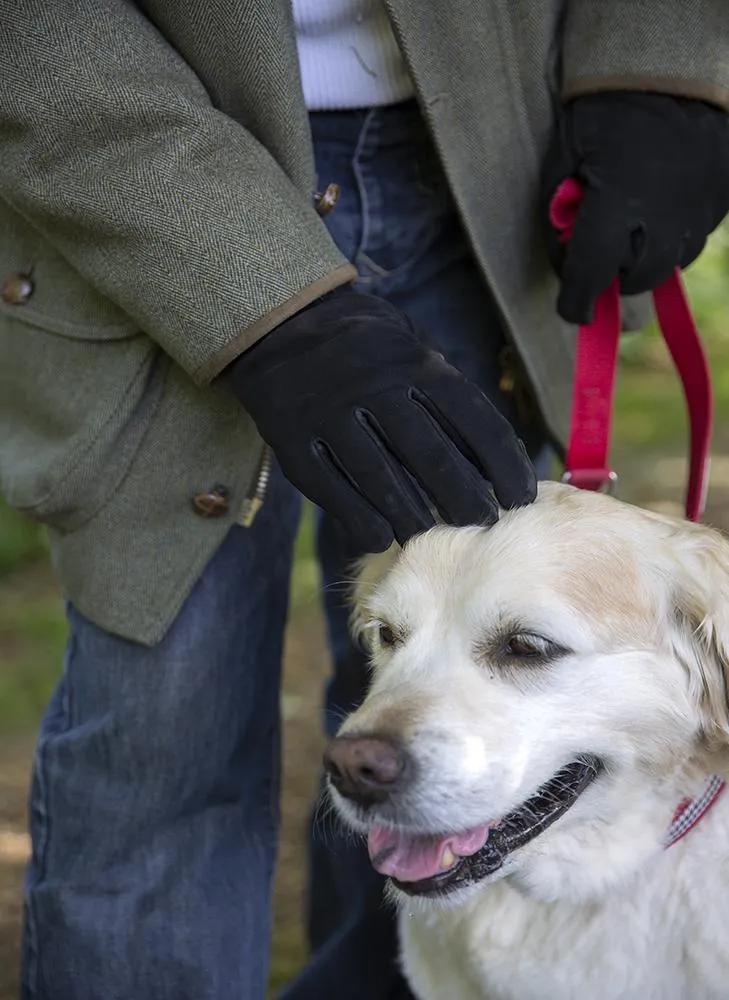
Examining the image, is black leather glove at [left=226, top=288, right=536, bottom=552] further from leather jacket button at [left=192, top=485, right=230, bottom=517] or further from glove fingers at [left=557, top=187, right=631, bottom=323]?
glove fingers at [left=557, top=187, right=631, bottom=323]

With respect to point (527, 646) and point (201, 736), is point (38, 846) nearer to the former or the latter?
point (201, 736)

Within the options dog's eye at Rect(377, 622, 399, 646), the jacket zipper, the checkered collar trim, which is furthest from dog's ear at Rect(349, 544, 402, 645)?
the checkered collar trim

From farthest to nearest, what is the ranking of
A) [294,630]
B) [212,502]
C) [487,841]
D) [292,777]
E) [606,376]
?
[294,630], [292,777], [606,376], [212,502], [487,841]

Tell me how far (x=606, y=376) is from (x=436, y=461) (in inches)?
17.8

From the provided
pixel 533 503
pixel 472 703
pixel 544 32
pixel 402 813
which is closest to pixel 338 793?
pixel 402 813

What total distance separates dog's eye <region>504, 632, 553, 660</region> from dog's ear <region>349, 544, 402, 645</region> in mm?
260

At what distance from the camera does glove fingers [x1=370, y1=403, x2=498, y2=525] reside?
1630 mm

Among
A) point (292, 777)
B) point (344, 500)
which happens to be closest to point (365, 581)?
point (344, 500)

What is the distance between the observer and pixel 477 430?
1.65 metres

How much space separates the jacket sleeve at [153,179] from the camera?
165 centimetres

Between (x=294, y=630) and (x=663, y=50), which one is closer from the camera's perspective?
(x=663, y=50)

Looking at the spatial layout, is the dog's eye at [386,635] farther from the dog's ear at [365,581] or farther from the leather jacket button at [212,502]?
the leather jacket button at [212,502]

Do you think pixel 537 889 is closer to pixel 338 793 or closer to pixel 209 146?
pixel 338 793

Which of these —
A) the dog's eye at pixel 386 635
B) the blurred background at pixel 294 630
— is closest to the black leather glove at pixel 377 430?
the dog's eye at pixel 386 635
